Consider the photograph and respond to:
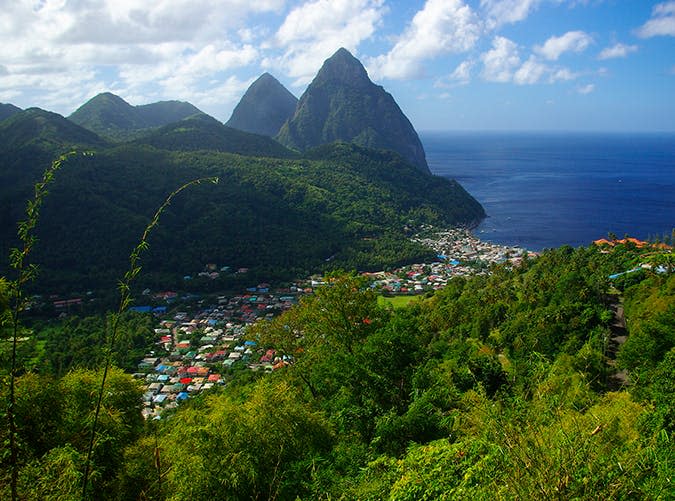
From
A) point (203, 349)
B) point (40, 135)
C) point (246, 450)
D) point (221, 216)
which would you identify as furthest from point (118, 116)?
point (246, 450)

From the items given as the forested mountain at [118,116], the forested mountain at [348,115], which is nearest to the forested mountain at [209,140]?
the forested mountain at [118,116]

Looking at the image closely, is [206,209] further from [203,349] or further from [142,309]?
[203,349]

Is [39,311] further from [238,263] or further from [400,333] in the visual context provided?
[400,333]

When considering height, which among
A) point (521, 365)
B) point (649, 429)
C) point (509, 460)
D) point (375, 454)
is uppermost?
point (509, 460)

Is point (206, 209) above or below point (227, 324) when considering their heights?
above

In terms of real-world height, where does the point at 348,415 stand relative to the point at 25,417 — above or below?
below

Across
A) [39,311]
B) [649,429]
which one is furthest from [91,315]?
[649,429]
